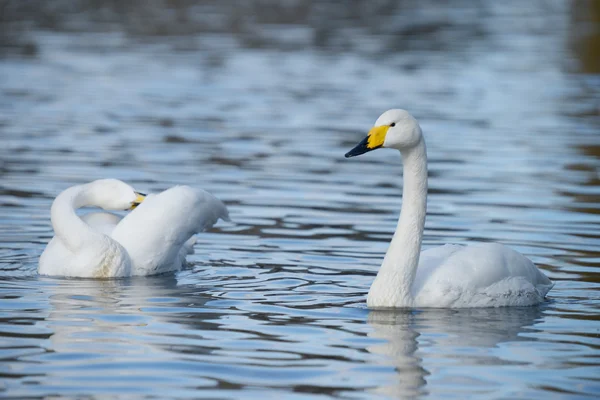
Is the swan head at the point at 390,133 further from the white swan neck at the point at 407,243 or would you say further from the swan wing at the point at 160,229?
the swan wing at the point at 160,229

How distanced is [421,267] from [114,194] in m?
3.14

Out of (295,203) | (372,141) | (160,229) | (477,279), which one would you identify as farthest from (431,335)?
(295,203)

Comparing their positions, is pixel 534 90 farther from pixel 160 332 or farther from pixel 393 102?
pixel 160 332

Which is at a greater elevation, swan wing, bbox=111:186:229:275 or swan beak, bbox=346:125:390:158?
swan beak, bbox=346:125:390:158

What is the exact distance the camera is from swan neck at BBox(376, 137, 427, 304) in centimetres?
902

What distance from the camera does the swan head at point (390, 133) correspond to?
894cm

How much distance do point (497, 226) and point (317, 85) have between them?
47.1 ft

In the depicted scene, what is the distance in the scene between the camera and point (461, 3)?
54.9 m

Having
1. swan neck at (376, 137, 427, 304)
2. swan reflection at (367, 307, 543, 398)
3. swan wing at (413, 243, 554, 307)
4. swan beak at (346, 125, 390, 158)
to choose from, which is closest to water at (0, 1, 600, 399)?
swan reflection at (367, 307, 543, 398)

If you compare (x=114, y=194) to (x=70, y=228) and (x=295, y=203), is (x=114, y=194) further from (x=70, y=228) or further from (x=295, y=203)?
(x=295, y=203)

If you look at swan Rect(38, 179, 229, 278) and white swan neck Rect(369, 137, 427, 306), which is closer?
white swan neck Rect(369, 137, 427, 306)

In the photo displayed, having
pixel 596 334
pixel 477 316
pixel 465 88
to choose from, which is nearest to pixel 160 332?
pixel 477 316

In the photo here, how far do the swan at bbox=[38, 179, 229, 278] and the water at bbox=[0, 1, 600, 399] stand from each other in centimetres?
20

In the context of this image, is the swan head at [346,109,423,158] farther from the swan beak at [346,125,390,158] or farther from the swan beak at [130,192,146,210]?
the swan beak at [130,192,146,210]
